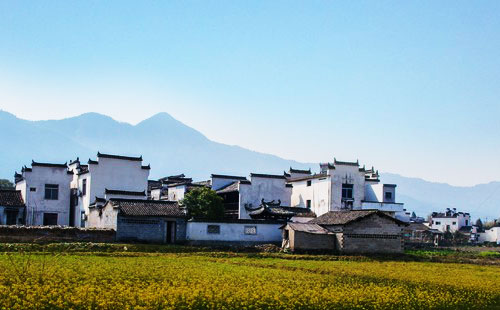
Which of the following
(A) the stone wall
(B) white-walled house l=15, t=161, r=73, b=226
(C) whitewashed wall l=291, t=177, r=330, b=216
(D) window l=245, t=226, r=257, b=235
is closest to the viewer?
(A) the stone wall

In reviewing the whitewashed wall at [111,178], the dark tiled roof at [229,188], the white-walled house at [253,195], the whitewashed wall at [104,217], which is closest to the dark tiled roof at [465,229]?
the white-walled house at [253,195]

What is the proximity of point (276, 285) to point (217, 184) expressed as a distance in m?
41.0

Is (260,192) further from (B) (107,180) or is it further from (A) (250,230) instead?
(B) (107,180)

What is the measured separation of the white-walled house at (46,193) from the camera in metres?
54.5

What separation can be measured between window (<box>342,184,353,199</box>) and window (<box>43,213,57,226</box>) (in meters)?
29.6

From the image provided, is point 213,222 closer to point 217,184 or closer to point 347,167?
point 217,184

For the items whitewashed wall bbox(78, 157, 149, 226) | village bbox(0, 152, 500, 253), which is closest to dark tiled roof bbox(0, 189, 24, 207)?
village bbox(0, 152, 500, 253)

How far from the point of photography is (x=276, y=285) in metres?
23.9

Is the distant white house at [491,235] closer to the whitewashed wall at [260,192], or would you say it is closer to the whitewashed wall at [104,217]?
the whitewashed wall at [260,192]

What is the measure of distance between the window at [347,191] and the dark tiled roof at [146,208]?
74.5 feet

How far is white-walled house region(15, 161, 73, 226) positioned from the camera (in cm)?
5447

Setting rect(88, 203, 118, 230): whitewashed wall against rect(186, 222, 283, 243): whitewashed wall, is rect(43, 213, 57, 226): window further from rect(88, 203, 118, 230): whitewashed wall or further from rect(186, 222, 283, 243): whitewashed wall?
rect(186, 222, 283, 243): whitewashed wall

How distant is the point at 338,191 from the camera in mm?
63250

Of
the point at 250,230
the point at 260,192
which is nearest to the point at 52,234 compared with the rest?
the point at 250,230
